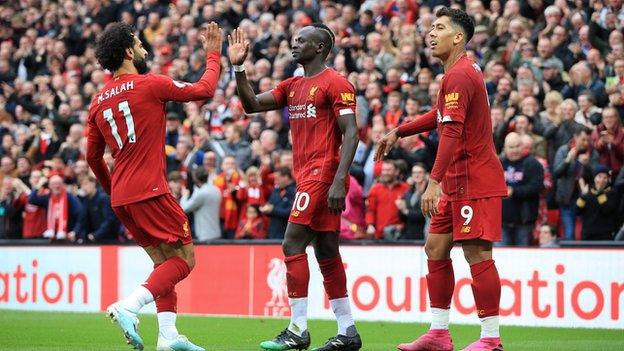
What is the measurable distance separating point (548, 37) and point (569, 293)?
5.18 meters

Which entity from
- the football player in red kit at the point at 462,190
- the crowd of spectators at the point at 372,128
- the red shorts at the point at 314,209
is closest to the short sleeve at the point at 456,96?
the football player in red kit at the point at 462,190

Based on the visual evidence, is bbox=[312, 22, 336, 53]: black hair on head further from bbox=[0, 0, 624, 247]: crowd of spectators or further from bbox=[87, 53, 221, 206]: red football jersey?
bbox=[0, 0, 624, 247]: crowd of spectators

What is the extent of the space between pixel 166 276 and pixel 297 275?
114 centimetres

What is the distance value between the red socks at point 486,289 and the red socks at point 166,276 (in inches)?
94.1

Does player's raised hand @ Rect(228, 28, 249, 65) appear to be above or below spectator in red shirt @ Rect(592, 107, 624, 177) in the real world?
above

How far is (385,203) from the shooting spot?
1867 cm

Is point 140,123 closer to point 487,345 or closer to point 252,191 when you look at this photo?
point 487,345

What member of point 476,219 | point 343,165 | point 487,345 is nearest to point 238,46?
point 343,165

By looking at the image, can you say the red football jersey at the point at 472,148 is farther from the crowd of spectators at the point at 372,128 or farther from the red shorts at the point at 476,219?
the crowd of spectators at the point at 372,128

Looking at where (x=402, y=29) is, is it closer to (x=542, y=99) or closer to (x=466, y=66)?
(x=542, y=99)

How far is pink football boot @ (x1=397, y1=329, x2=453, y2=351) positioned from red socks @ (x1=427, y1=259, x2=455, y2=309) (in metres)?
0.23

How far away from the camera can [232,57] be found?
11.1 m

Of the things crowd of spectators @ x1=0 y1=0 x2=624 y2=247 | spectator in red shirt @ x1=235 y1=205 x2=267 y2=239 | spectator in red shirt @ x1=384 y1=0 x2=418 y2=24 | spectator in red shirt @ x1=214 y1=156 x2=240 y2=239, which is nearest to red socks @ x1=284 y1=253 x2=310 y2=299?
crowd of spectators @ x1=0 y1=0 x2=624 y2=247

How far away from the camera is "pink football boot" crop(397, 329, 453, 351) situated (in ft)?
34.6
